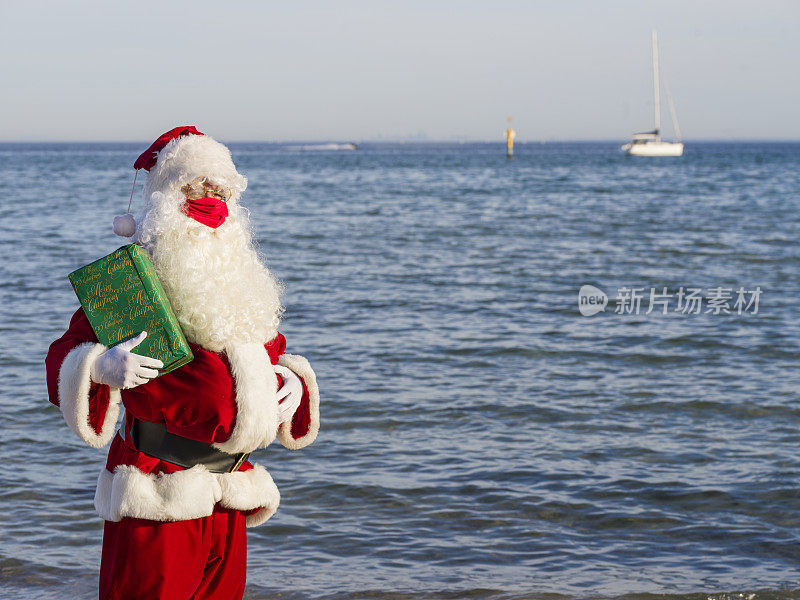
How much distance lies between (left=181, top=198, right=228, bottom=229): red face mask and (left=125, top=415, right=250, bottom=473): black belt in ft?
2.14

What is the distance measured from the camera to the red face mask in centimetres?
283

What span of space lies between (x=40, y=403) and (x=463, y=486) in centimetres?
402

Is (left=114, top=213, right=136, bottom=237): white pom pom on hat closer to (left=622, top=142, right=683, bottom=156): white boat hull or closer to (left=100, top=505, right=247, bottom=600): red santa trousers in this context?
(left=100, top=505, right=247, bottom=600): red santa trousers

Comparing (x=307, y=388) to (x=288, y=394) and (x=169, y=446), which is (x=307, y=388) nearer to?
(x=288, y=394)

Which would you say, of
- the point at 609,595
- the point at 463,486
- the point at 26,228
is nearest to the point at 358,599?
the point at 609,595

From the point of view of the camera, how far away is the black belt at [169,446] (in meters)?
2.78

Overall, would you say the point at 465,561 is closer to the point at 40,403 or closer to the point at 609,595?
the point at 609,595

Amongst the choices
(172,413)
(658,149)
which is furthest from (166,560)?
(658,149)

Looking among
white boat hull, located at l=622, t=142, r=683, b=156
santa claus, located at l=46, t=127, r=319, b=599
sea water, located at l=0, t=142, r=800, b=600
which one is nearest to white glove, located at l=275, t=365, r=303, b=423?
santa claus, located at l=46, t=127, r=319, b=599

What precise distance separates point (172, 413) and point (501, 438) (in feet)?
15.7

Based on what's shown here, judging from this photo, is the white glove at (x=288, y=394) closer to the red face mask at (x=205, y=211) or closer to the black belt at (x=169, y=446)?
the black belt at (x=169, y=446)
